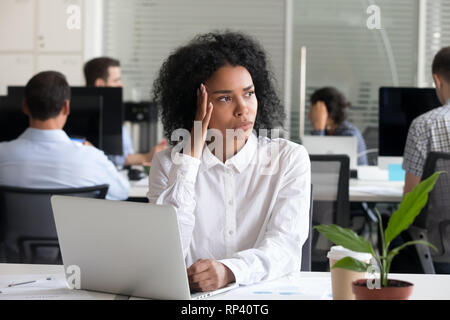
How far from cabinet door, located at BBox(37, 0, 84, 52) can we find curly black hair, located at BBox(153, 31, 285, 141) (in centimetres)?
437

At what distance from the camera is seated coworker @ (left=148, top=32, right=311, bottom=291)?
5.49 ft

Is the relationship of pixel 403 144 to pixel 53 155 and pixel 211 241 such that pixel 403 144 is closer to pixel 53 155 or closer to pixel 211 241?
pixel 53 155

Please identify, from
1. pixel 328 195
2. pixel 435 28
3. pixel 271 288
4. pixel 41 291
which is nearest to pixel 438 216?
pixel 328 195

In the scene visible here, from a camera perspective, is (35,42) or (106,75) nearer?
(106,75)

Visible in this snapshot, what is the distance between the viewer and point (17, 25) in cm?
623

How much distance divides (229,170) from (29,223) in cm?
110

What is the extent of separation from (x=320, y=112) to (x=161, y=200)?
3.71 m

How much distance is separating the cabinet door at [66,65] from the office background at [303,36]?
20 centimetres

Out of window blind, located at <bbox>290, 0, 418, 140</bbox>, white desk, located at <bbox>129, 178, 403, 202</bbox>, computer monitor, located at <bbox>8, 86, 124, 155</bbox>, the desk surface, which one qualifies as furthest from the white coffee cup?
window blind, located at <bbox>290, 0, 418, 140</bbox>

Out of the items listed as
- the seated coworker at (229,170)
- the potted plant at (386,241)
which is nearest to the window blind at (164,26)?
the seated coworker at (229,170)

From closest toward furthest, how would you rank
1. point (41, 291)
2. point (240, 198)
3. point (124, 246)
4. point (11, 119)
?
point (124, 246) → point (41, 291) → point (240, 198) → point (11, 119)

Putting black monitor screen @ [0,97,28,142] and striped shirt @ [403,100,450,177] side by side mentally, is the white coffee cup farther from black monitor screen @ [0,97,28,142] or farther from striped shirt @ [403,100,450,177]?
black monitor screen @ [0,97,28,142]

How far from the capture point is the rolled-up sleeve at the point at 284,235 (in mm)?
1439

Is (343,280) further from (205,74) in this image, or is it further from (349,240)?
(205,74)
